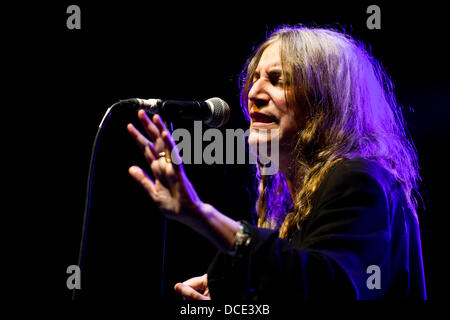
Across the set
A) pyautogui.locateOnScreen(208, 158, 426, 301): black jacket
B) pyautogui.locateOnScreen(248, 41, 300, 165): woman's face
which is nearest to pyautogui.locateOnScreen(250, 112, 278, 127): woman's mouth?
pyautogui.locateOnScreen(248, 41, 300, 165): woman's face

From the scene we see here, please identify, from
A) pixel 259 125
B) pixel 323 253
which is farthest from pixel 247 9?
pixel 323 253

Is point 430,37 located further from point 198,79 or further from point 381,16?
point 198,79

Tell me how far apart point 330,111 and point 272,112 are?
0.25 m

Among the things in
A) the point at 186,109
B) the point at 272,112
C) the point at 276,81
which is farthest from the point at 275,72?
the point at 186,109

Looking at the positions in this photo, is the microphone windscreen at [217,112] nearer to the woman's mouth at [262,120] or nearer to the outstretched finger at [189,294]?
the woman's mouth at [262,120]

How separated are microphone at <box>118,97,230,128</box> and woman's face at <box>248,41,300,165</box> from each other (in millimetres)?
196

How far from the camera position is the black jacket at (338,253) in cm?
116

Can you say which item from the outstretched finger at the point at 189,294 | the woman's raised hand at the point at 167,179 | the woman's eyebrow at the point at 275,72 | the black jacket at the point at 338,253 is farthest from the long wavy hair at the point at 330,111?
the woman's raised hand at the point at 167,179

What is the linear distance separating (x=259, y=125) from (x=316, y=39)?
0.49m

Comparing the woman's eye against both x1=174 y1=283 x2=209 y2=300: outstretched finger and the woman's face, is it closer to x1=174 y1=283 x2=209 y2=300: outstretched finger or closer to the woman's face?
the woman's face

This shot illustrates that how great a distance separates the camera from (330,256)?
121 centimetres

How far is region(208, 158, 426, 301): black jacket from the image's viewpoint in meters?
1.16

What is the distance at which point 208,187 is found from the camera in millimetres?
2855

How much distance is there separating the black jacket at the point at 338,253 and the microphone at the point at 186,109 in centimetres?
49
